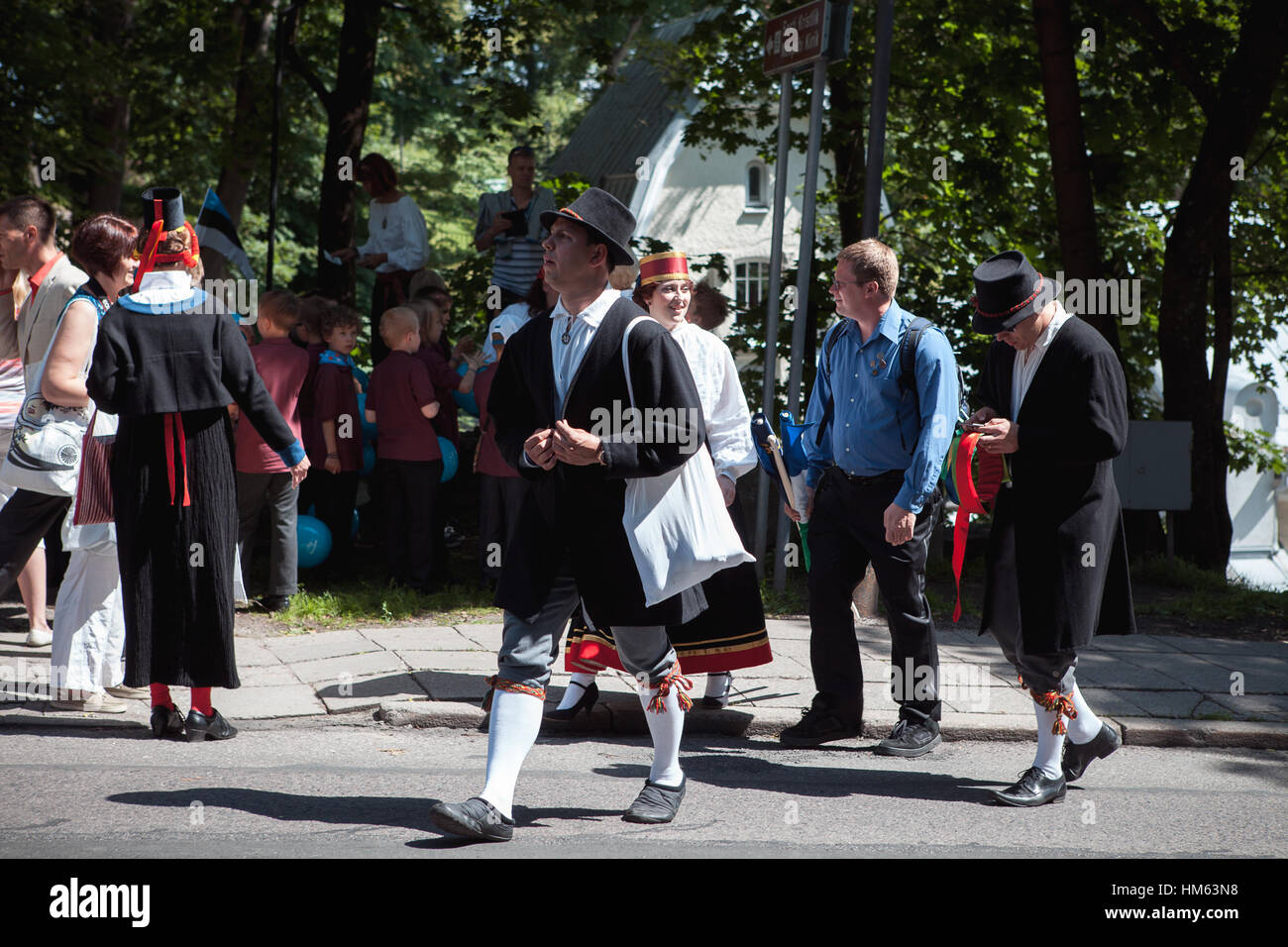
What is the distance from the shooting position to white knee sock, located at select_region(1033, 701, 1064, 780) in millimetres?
5105

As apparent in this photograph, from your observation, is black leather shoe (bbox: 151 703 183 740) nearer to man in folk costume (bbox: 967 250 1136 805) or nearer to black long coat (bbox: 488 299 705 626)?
black long coat (bbox: 488 299 705 626)

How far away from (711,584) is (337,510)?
4145 millimetres

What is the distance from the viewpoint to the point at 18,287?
259 inches

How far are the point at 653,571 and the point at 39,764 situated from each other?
2519mm

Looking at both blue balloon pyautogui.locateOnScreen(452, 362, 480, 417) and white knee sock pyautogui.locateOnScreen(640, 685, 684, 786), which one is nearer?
white knee sock pyautogui.locateOnScreen(640, 685, 684, 786)

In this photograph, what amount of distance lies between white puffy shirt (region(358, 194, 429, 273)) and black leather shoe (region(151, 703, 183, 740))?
6510mm

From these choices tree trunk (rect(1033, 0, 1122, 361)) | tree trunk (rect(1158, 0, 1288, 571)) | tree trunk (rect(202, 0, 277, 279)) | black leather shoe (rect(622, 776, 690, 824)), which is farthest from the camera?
tree trunk (rect(202, 0, 277, 279))

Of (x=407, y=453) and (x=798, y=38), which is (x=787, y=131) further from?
(x=407, y=453)

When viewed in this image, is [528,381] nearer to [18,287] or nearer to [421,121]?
[18,287]

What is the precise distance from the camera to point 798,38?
8273 millimetres

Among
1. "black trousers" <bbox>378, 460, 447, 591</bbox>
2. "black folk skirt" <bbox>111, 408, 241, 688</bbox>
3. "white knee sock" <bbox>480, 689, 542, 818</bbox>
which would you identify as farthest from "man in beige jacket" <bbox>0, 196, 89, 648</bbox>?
"white knee sock" <bbox>480, 689, 542, 818</bbox>

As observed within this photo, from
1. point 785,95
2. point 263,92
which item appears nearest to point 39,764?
point 785,95

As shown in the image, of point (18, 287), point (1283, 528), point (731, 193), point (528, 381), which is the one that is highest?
point (731, 193)

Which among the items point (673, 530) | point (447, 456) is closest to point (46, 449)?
point (673, 530)
